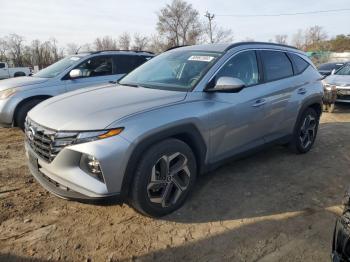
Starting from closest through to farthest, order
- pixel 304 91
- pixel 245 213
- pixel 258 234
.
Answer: pixel 258 234
pixel 245 213
pixel 304 91

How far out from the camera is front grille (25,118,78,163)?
8.91ft

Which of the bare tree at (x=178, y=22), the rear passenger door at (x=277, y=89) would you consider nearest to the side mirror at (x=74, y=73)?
the rear passenger door at (x=277, y=89)

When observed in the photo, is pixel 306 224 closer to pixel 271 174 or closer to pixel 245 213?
pixel 245 213

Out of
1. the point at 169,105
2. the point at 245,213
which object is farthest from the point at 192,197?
the point at 169,105

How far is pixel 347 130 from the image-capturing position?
Answer: 6836mm

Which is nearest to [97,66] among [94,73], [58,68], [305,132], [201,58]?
[94,73]

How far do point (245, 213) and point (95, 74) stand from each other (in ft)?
16.2

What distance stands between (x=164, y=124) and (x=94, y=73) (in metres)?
4.59

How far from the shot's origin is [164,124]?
2961mm

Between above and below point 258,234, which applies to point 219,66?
above

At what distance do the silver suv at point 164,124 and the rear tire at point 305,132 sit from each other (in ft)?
0.99

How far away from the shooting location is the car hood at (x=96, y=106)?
109 inches

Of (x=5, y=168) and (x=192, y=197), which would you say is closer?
(x=192, y=197)

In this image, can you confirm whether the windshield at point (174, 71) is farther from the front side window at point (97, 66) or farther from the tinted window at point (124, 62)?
the tinted window at point (124, 62)
